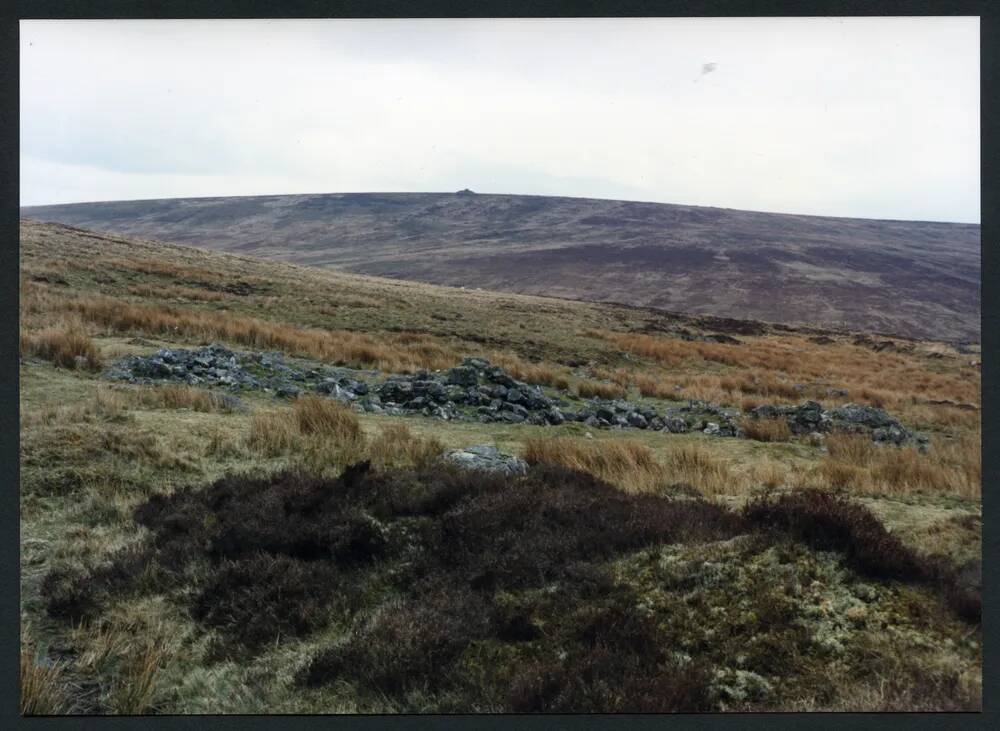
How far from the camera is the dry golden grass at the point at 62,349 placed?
1209 cm

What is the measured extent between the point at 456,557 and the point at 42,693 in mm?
3165

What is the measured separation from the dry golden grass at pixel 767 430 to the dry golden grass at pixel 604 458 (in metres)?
3.83

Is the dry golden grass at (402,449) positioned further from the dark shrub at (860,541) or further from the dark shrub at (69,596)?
the dark shrub at (860,541)

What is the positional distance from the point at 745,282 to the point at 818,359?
58.0 metres

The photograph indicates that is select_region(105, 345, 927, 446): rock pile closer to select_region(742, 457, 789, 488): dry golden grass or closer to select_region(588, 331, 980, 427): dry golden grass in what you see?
select_region(742, 457, 789, 488): dry golden grass

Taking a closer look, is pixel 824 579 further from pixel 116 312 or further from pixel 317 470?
pixel 116 312

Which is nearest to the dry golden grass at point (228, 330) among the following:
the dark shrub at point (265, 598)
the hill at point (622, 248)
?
the dark shrub at point (265, 598)

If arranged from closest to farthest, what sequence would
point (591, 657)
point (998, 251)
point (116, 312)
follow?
1. point (591, 657)
2. point (998, 251)
3. point (116, 312)

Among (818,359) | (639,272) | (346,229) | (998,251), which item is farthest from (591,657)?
(346,229)

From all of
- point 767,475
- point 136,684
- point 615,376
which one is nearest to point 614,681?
point 136,684

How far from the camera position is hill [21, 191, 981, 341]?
76062 millimetres

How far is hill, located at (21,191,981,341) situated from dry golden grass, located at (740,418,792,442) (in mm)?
31351

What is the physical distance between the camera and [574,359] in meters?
23.7

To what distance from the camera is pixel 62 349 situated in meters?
12.2
